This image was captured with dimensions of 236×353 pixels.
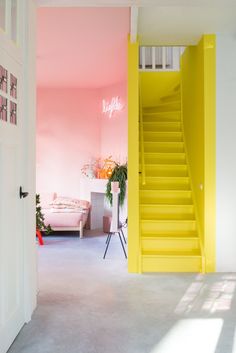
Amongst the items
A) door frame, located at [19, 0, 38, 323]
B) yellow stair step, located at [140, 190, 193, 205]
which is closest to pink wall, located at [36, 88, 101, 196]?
yellow stair step, located at [140, 190, 193, 205]

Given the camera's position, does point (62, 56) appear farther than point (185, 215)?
Yes

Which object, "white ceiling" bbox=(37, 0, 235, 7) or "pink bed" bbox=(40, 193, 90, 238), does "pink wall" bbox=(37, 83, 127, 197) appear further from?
"white ceiling" bbox=(37, 0, 235, 7)

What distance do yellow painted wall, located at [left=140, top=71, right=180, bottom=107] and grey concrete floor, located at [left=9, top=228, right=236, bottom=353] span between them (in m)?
3.91

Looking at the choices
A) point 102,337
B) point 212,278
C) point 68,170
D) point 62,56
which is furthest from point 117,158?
point 102,337

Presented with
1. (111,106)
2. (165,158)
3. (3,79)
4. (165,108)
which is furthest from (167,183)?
(3,79)

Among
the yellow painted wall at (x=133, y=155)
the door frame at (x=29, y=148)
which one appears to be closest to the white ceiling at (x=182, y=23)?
the yellow painted wall at (x=133, y=155)

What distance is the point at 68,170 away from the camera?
29.8 ft

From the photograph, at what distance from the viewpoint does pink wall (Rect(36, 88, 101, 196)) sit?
9.02 meters

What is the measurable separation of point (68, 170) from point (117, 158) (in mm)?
1269

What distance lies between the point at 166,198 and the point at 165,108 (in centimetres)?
230

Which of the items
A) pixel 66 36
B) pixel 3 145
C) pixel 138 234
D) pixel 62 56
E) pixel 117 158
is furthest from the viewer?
pixel 117 158

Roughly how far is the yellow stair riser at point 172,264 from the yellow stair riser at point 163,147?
7.25 feet

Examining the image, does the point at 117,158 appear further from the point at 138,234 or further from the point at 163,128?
the point at 138,234

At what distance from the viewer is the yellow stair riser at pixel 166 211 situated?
5793 millimetres
